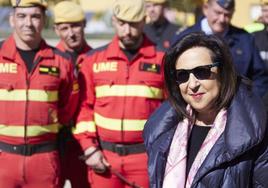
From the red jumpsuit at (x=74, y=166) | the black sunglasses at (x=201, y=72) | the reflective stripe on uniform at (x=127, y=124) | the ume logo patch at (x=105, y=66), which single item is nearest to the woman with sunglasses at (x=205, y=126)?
the black sunglasses at (x=201, y=72)

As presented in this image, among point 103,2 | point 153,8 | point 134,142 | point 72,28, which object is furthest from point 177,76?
point 103,2

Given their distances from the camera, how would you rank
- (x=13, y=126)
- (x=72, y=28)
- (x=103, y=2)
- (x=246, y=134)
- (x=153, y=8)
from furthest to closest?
(x=103, y=2)
(x=153, y=8)
(x=72, y=28)
(x=13, y=126)
(x=246, y=134)

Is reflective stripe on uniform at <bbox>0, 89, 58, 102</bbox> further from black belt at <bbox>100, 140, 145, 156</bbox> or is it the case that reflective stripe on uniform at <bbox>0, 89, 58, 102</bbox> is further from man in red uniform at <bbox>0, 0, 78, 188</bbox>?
black belt at <bbox>100, 140, 145, 156</bbox>

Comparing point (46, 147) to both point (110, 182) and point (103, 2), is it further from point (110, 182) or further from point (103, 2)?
point (103, 2)

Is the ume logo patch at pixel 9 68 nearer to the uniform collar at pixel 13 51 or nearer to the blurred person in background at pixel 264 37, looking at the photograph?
the uniform collar at pixel 13 51

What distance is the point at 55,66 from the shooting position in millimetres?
5156

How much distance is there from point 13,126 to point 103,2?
20398 mm

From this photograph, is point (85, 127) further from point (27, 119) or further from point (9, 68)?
point (9, 68)

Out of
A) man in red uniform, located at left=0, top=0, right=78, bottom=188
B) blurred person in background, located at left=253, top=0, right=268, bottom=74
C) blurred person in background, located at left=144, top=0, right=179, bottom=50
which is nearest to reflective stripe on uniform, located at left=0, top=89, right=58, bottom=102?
man in red uniform, located at left=0, top=0, right=78, bottom=188

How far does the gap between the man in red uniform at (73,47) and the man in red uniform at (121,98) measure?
0.44 meters

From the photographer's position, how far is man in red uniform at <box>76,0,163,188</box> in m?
5.20

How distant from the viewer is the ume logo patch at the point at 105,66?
5.28m

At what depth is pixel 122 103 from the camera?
5188 millimetres

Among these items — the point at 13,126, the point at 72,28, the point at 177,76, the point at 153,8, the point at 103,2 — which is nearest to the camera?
the point at 177,76
